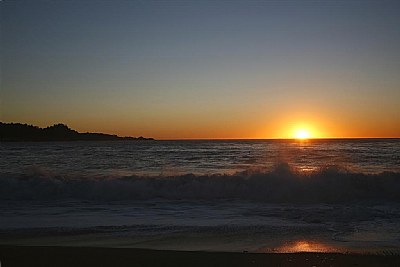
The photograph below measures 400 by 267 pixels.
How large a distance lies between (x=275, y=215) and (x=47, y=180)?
10.5 meters

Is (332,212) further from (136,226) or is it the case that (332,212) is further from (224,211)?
(136,226)

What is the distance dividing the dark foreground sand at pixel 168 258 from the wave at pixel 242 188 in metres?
7.58

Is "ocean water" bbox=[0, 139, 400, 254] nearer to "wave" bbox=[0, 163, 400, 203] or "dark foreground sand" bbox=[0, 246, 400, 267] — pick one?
"wave" bbox=[0, 163, 400, 203]

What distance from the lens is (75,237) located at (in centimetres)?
748

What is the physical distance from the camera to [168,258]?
6.03 metres

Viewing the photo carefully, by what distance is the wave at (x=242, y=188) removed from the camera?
46.9 ft

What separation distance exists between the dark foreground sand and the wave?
7.58 meters

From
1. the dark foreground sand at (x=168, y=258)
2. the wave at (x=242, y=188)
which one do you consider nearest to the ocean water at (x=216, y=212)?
the wave at (x=242, y=188)

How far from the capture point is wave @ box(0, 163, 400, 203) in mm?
14289

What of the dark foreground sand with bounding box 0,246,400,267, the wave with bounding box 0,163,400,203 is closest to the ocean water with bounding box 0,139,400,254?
the wave with bounding box 0,163,400,203

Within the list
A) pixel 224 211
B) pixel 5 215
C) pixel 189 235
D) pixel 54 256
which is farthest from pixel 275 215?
pixel 5 215

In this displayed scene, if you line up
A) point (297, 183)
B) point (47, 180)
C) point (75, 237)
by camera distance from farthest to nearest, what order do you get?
point (47, 180) < point (297, 183) < point (75, 237)

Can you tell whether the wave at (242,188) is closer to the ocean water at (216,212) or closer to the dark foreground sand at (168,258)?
the ocean water at (216,212)

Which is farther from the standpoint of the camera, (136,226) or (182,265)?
(136,226)
